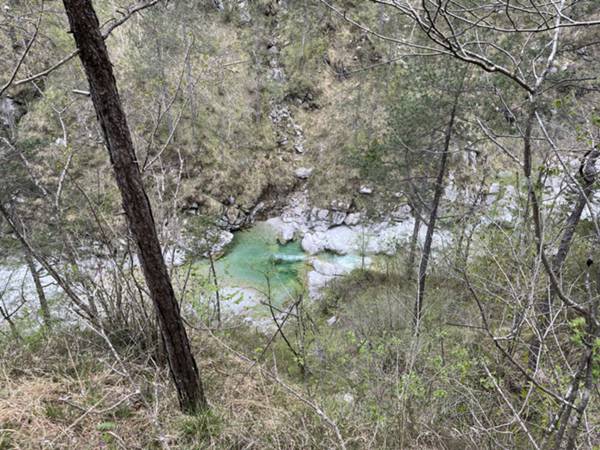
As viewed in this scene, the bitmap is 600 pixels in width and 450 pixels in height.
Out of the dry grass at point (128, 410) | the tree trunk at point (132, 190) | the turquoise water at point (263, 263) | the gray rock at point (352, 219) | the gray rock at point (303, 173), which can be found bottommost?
the turquoise water at point (263, 263)

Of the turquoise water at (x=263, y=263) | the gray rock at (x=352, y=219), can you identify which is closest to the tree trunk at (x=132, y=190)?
the turquoise water at (x=263, y=263)

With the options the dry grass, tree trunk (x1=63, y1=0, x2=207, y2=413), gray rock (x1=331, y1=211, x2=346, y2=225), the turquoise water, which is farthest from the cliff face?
tree trunk (x1=63, y1=0, x2=207, y2=413)

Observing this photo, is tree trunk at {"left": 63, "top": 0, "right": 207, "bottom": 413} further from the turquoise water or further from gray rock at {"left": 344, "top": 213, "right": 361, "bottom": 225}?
gray rock at {"left": 344, "top": 213, "right": 361, "bottom": 225}

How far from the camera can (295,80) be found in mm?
17828

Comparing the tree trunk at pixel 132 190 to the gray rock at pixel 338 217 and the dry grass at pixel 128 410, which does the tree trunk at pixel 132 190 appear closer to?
the dry grass at pixel 128 410

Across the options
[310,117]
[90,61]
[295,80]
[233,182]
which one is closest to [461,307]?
[90,61]

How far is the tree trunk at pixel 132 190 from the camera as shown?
142 centimetres

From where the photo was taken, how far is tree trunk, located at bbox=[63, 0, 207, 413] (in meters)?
1.42

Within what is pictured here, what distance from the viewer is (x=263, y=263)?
39.8ft

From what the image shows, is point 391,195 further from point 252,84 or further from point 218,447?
point 252,84

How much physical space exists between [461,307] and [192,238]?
6255 millimetres

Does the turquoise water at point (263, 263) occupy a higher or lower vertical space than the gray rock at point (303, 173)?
lower

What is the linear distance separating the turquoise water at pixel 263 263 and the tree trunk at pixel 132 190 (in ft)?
26.0

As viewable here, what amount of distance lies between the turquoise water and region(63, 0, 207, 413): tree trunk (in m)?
7.92
